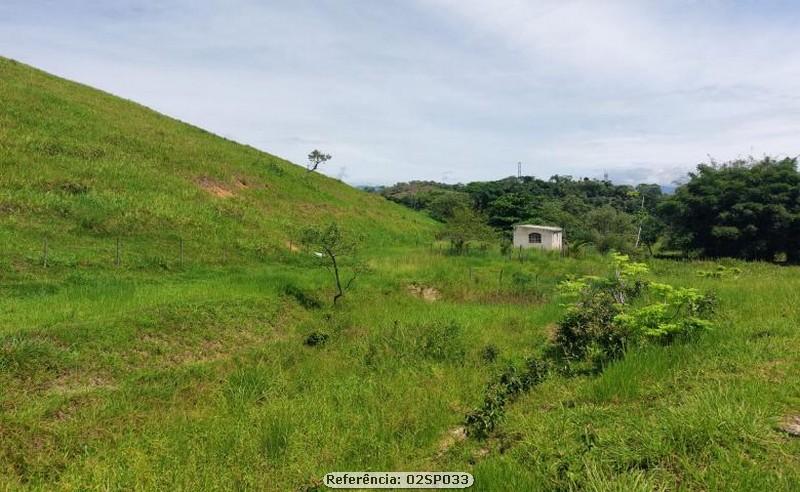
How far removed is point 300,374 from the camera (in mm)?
9492

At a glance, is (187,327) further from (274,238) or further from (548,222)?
(548,222)

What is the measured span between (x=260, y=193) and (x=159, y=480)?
27.3 metres

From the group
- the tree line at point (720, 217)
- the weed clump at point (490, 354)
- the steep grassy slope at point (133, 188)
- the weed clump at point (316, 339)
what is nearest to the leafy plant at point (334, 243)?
the weed clump at point (316, 339)

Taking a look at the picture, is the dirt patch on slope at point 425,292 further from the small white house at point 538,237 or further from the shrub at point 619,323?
the small white house at point 538,237

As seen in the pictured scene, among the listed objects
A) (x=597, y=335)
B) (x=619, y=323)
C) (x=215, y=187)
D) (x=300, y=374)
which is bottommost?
(x=300, y=374)

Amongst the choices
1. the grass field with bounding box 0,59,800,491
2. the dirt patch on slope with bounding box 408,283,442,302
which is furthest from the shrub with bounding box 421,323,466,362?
the dirt patch on slope with bounding box 408,283,442,302

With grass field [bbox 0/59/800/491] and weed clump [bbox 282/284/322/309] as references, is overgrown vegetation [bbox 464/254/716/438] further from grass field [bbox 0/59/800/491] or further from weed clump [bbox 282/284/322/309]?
weed clump [bbox 282/284/322/309]

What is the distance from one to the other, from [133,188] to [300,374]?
1869 cm

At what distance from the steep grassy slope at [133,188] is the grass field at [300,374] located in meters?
0.18

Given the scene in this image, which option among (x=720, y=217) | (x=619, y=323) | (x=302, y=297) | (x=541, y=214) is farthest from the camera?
(x=541, y=214)

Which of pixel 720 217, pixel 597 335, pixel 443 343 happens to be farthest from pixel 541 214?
pixel 597 335

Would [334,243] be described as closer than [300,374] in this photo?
No

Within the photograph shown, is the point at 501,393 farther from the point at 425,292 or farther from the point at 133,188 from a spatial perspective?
the point at 133,188

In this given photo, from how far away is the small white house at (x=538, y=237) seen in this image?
38969 millimetres
